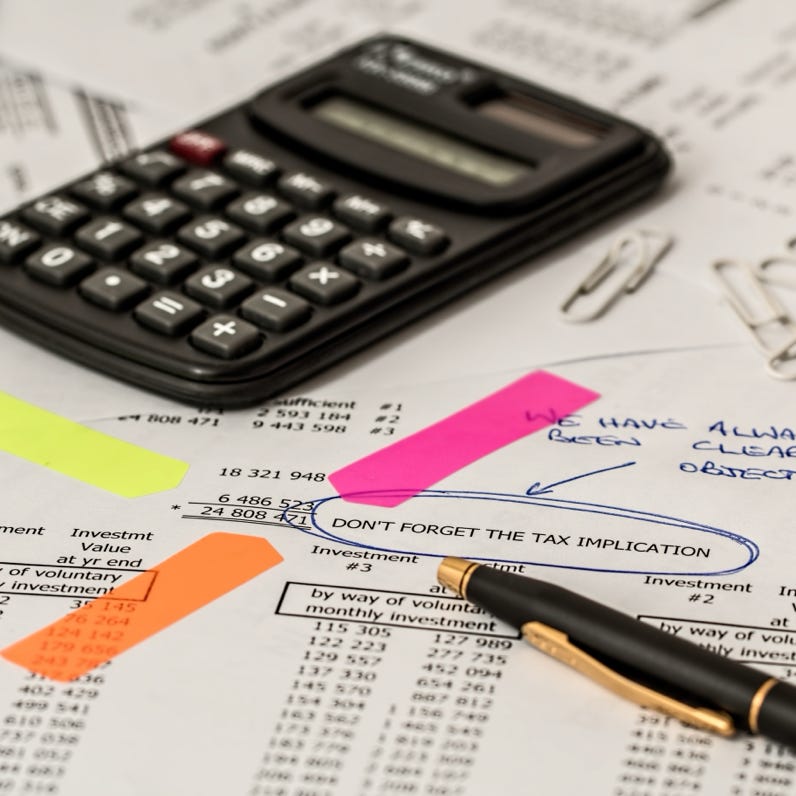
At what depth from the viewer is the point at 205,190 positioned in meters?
0.63

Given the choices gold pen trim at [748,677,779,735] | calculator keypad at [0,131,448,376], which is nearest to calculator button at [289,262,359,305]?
calculator keypad at [0,131,448,376]

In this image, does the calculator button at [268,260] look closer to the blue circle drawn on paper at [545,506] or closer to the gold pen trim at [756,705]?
the blue circle drawn on paper at [545,506]

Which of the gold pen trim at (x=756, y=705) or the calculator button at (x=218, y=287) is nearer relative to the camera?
the gold pen trim at (x=756, y=705)

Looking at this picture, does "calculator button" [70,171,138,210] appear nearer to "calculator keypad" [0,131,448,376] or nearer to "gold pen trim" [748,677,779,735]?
"calculator keypad" [0,131,448,376]

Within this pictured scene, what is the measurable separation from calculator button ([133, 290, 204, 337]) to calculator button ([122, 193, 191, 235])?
6cm

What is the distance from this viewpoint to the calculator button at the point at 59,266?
0.58 m

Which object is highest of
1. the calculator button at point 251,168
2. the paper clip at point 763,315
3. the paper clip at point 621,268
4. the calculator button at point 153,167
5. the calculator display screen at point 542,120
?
the calculator display screen at point 542,120

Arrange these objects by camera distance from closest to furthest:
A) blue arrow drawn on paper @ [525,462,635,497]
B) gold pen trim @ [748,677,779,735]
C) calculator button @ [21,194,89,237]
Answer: gold pen trim @ [748,677,779,735], blue arrow drawn on paper @ [525,462,635,497], calculator button @ [21,194,89,237]

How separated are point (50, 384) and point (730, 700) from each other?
318 mm

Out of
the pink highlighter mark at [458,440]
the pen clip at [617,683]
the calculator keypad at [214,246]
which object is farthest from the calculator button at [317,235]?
the pen clip at [617,683]

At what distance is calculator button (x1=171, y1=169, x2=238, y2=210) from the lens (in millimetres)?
625

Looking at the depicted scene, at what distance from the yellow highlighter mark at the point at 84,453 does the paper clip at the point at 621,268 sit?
0.66ft

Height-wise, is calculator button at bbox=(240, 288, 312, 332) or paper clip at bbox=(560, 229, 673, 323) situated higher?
calculator button at bbox=(240, 288, 312, 332)

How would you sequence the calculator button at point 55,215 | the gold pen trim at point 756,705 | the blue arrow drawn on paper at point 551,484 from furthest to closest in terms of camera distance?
the calculator button at point 55,215
the blue arrow drawn on paper at point 551,484
the gold pen trim at point 756,705
